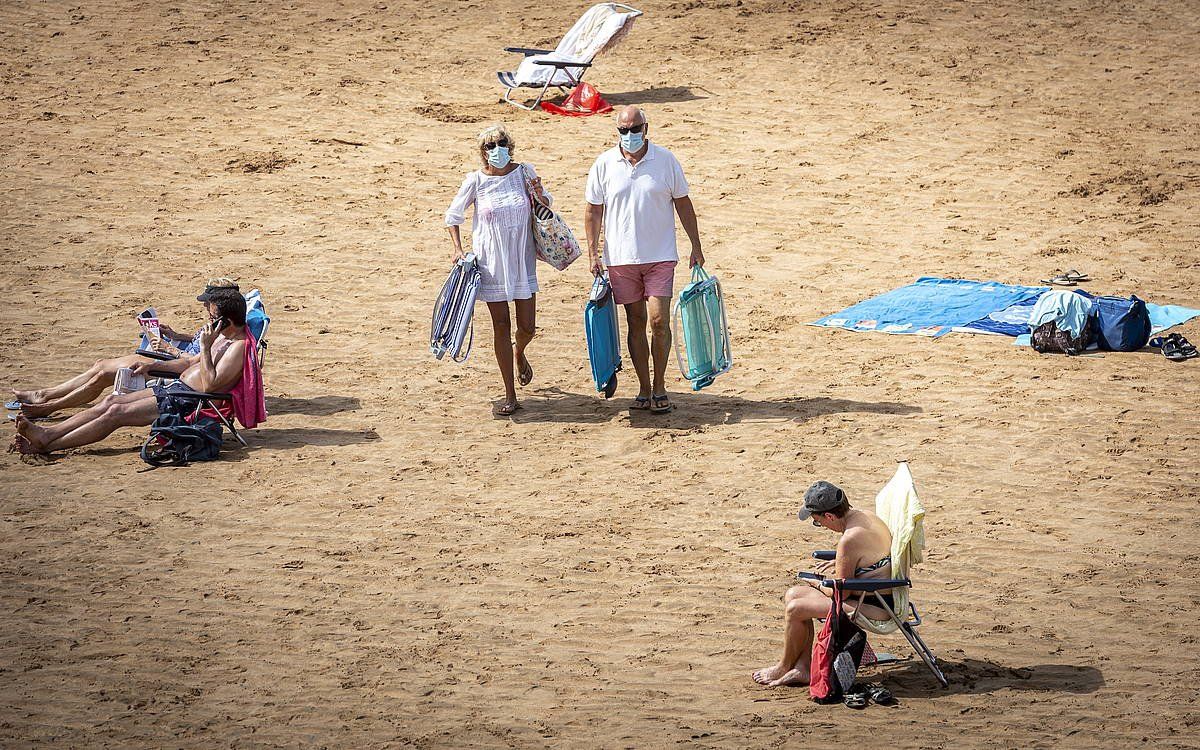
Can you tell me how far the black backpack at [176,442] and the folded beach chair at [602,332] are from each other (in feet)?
9.05

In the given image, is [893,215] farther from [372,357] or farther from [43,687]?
[43,687]

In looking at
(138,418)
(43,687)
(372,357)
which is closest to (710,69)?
(372,357)

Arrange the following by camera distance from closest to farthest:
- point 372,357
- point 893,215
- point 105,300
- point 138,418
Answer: point 138,418
point 372,357
point 105,300
point 893,215

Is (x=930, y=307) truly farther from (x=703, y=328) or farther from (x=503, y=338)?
(x=503, y=338)

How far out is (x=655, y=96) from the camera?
17.5 metres

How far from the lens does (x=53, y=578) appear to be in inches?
310

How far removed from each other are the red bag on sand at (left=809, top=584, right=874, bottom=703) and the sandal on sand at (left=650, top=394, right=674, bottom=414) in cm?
386

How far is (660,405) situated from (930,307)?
294 cm

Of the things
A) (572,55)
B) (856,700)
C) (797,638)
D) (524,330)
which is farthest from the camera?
(572,55)

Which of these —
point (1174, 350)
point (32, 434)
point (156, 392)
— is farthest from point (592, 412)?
point (1174, 350)

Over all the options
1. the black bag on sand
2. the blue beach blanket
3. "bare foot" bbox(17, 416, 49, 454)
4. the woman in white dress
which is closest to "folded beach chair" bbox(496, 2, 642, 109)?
the blue beach blanket

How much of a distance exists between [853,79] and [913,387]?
26.8ft

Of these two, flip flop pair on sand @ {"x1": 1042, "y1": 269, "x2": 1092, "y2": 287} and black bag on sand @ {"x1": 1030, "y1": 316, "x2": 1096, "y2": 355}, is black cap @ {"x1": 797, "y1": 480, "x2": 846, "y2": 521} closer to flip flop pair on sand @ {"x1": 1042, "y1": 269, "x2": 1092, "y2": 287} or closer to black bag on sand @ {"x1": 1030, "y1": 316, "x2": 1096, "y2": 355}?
black bag on sand @ {"x1": 1030, "y1": 316, "x2": 1096, "y2": 355}

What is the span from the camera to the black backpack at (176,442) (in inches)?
371
